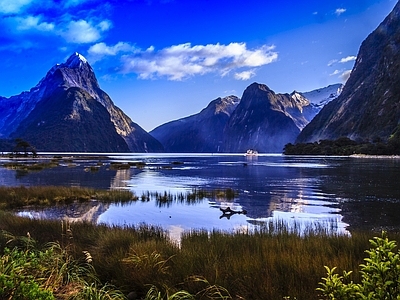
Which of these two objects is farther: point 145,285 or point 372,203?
point 372,203

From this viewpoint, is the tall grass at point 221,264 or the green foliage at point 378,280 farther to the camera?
the tall grass at point 221,264

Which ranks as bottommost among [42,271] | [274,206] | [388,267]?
[274,206]

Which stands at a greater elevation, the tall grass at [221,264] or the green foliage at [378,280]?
the green foliage at [378,280]

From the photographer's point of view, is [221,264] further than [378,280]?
Yes

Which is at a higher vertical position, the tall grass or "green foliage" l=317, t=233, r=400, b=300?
"green foliage" l=317, t=233, r=400, b=300

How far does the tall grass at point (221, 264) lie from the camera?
26.8ft

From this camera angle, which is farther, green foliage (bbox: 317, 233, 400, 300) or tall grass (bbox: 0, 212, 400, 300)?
tall grass (bbox: 0, 212, 400, 300)

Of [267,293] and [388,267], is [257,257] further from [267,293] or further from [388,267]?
[388,267]

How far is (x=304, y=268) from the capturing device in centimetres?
877

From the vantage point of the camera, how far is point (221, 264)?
31.4ft

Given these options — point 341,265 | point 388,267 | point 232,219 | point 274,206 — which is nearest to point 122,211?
point 232,219

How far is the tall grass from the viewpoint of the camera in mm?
8156

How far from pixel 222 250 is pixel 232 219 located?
41.5 ft

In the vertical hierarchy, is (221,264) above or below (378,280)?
below
